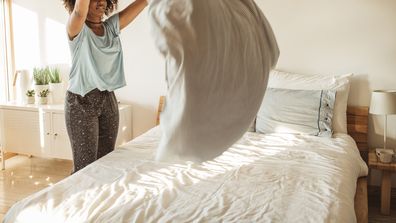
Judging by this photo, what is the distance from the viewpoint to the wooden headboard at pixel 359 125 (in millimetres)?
3072

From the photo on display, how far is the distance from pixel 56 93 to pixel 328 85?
8.06 ft

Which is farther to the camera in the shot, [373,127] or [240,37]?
[373,127]

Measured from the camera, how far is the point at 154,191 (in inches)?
72.2

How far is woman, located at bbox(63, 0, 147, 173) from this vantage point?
7.30 feet

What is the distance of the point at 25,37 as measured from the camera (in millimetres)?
4043

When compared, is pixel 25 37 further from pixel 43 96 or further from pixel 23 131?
pixel 23 131

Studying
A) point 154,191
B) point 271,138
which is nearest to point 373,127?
point 271,138

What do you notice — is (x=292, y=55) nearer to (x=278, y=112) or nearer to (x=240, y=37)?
(x=278, y=112)

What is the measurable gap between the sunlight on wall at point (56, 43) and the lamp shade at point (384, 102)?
2793mm

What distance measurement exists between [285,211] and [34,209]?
1.03 metres

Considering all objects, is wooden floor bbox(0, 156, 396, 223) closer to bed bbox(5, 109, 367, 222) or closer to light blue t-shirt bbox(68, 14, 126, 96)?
bed bbox(5, 109, 367, 222)

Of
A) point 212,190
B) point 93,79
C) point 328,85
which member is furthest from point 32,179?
point 328,85

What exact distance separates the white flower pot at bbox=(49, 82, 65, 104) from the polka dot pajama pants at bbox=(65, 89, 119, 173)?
62.4 inches

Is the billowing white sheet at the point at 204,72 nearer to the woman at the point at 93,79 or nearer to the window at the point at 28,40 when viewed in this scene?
the woman at the point at 93,79
